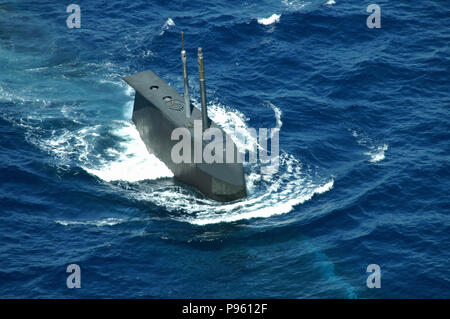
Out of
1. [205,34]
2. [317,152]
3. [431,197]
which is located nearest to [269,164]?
[317,152]

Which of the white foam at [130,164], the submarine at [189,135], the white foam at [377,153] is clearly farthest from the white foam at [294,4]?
the white foam at [130,164]

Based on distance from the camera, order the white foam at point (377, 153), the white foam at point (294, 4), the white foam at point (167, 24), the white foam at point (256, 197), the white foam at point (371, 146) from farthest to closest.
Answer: the white foam at point (294, 4)
the white foam at point (167, 24)
the white foam at point (371, 146)
the white foam at point (377, 153)
the white foam at point (256, 197)

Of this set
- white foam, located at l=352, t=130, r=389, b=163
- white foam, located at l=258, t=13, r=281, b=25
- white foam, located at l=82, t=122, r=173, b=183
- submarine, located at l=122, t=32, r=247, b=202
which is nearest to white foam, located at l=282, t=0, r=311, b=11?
white foam, located at l=258, t=13, r=281, b=25

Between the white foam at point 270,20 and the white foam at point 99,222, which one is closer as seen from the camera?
the white foam at point 99,222

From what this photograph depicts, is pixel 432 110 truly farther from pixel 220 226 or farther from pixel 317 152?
pixel 220 226

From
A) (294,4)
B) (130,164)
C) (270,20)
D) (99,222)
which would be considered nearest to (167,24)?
(270,20)

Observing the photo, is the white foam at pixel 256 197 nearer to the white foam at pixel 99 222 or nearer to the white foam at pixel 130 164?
the white foam at pixel 130 164

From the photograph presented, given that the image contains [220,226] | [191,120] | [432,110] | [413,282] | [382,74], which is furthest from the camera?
[382,74]

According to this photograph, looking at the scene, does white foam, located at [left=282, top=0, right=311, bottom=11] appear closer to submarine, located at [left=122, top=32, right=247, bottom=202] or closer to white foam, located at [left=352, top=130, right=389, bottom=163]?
submarine, located at [left=122, top=32, right=247, bottom=202]
